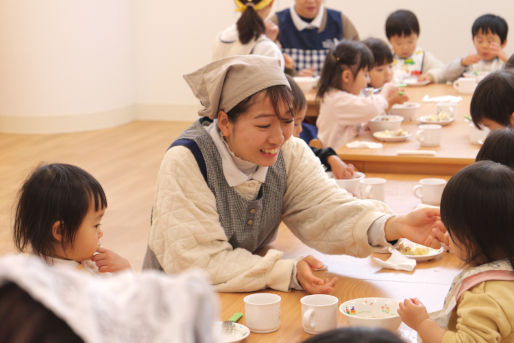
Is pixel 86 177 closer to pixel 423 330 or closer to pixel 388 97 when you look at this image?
pixel 423 330

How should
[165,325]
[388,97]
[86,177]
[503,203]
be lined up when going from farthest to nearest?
[388,97] < [86,177] < [503,203] < [165,325]

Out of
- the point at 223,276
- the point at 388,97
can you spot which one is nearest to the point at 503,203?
the point at 223,276

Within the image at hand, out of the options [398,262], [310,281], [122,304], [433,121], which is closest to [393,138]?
[433,121]

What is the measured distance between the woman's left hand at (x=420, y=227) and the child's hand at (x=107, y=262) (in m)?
0.72

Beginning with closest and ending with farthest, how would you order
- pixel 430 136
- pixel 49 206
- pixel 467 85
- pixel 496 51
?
pixel 49 206
pixel 430 136
pixel 467 85
pixel 496 51

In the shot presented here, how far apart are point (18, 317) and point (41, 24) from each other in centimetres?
700

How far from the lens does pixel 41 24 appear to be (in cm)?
706

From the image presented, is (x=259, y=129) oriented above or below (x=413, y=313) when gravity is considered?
above

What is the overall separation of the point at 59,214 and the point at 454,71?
162 inches

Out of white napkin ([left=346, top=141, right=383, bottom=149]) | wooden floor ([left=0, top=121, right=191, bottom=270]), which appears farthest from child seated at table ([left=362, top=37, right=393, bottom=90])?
wooden floor ([left=0, top=121, right=191, bottom=270])

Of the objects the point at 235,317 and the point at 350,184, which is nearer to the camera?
the point at 235,317

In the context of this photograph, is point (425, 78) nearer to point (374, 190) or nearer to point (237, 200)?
point (374, 190)

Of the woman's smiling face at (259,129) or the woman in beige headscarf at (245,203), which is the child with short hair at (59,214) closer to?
the woman in beige headscarf at (245,203)

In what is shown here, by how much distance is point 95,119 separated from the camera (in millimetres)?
7473
